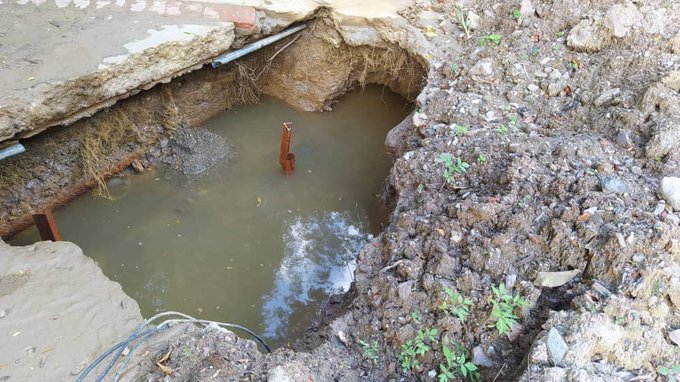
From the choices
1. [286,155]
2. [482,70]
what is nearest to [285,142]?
[286,155]

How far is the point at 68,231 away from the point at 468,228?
3538 millimetres

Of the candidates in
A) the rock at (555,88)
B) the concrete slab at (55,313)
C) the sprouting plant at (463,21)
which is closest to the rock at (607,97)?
the rock at (555,88)

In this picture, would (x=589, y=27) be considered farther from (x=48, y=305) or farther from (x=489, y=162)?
(x=48, y=305)

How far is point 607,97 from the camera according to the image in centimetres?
407

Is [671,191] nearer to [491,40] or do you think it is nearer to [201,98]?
[491,40]

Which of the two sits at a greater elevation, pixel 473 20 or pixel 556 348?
pixel 473 20

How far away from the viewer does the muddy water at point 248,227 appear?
4.33m

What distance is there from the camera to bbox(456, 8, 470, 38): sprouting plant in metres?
5.13

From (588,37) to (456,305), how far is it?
9.47ft

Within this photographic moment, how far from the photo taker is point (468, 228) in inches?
136

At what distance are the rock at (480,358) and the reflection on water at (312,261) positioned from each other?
1.78 meters

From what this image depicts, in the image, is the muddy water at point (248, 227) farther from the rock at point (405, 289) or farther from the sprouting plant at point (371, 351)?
the rock at point (405, 289)

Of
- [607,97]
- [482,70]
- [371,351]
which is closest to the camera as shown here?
[371,351]

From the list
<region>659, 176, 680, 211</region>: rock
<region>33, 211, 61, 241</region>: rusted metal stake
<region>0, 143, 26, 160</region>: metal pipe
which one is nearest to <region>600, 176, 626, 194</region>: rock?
<region>659, 176, 680, 211</region>: rock
